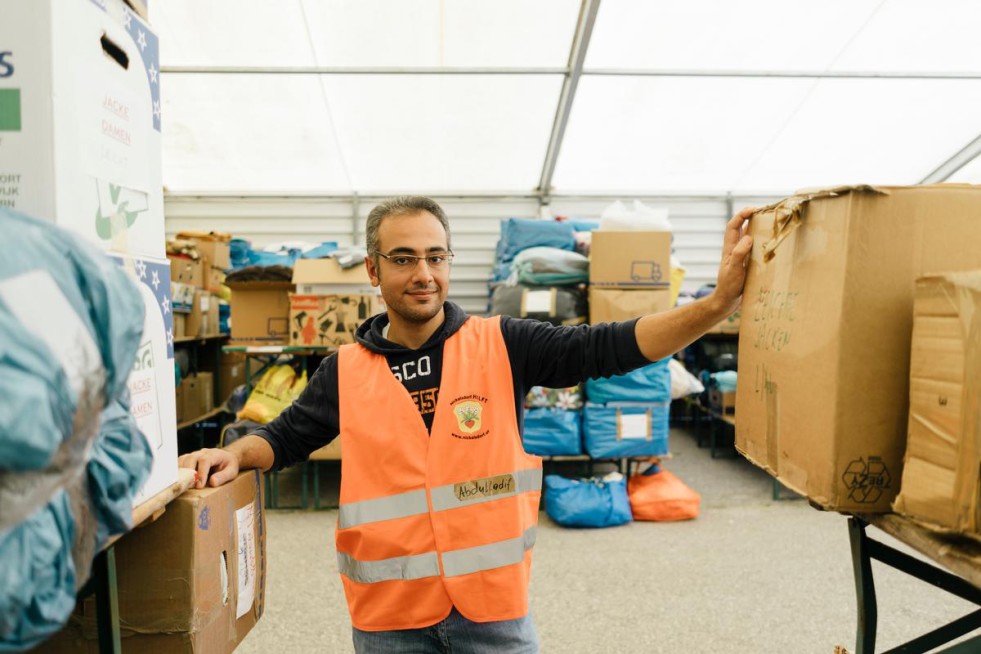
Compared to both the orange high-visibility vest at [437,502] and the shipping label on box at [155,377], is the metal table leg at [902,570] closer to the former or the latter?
the orange high-visibility vest at [437,502]

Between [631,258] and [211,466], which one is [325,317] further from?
[211,466]

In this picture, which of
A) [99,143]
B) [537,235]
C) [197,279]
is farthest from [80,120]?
[197,279]

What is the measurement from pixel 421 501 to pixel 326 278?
303 cm

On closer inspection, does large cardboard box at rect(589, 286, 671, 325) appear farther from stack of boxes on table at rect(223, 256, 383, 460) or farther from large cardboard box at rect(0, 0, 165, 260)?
large cardboard box at rect(0, 0, 165, 260)

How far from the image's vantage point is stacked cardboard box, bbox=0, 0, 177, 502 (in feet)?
2.37

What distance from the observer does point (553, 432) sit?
153 inches

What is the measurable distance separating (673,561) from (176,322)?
13.9 feet

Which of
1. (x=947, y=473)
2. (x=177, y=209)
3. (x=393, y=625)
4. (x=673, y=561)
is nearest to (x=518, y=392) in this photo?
(x=393, y=625)

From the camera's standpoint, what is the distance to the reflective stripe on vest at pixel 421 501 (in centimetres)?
132

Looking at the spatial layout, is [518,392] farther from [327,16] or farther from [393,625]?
[327,16]

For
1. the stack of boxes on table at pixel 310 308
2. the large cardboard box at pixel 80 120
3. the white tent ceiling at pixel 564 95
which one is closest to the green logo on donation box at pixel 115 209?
the large cardboard box at pixel 80 120

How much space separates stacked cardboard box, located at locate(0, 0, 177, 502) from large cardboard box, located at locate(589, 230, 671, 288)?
10.3ft

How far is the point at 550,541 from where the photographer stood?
3.39 m

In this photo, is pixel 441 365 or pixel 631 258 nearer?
pixel 441 365
